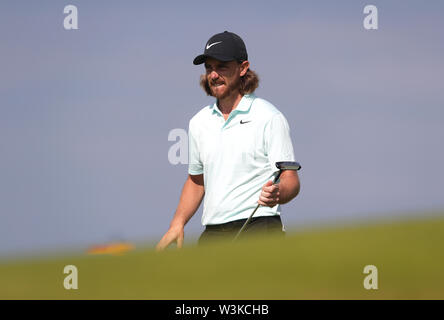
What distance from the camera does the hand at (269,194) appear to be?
616 cm

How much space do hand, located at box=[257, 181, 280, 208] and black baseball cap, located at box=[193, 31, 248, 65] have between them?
5.17ft

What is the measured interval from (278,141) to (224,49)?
3.56 ft

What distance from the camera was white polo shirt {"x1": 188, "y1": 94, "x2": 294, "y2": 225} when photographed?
22.8 ft

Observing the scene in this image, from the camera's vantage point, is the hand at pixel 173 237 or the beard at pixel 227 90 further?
the hand at pixel 173 237

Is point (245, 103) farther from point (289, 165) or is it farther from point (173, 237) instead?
point (173, 237)

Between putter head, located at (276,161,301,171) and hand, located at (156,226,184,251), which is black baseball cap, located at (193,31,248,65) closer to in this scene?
putter head, located at (276,161,301,171)

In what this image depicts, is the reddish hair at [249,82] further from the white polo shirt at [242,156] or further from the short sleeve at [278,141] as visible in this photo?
the short sleeve at [278,141]

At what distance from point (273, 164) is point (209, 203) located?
2.87 feet

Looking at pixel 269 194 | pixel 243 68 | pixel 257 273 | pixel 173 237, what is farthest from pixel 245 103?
pixel 257 273

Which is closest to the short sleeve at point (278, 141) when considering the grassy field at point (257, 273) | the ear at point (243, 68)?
the ear at point (243, 68)

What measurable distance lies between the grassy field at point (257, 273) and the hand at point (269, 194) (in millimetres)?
927

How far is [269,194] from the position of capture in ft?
20.3

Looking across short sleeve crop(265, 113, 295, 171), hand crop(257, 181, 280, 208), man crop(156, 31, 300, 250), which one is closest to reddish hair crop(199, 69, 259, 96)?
man crop(156, 31, 300, 250)
